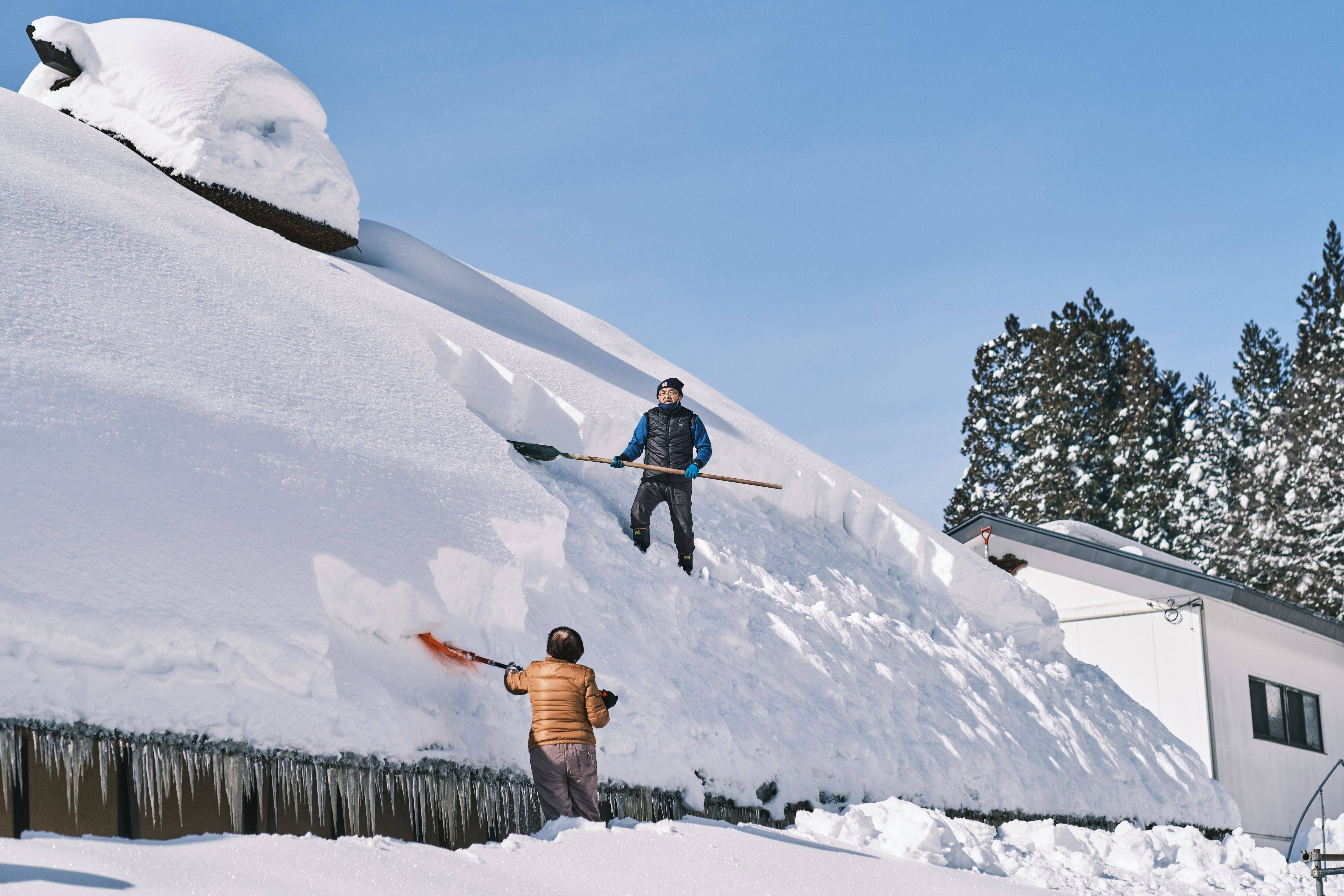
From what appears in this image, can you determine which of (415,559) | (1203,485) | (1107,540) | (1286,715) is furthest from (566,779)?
(1203,485)

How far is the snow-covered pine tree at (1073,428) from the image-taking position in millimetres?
30750

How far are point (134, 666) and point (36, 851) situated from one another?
2.68 feet

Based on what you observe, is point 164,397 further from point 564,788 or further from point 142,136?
point 142,136

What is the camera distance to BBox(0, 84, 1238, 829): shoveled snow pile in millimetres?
4328

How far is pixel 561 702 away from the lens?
515cm

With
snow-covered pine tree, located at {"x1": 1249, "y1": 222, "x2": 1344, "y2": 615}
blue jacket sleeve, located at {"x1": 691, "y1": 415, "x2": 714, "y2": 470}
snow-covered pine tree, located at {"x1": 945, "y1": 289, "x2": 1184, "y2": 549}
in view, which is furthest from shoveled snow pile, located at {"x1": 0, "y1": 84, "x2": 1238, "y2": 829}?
snow-covered pine tree, located at {"x1": 945, "y1": 289, "x2": 1184, "y2": 549}

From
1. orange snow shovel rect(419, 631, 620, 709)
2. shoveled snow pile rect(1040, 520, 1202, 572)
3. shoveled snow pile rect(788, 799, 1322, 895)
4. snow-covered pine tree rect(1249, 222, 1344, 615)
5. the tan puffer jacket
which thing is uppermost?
snow-covered pine tree rect(1249, 222, 1344, 615)

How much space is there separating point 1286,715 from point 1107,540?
3440 mm

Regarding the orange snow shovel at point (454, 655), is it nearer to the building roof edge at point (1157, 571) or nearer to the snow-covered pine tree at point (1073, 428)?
the building roof edge at point (1157, 571)

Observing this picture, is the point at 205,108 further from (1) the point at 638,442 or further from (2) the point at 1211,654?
(2) the point at 1211,654

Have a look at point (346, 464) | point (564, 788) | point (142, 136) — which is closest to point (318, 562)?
point (346, 464)

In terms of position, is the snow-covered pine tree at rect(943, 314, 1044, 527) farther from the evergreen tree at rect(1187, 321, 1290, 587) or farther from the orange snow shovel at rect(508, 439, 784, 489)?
the orange snow shovel at rect(508, 439, 784, 489)

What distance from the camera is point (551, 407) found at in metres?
8.78

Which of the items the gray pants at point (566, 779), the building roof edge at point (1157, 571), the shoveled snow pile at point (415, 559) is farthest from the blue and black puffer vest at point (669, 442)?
the building roof edge at point (1157, 571)
